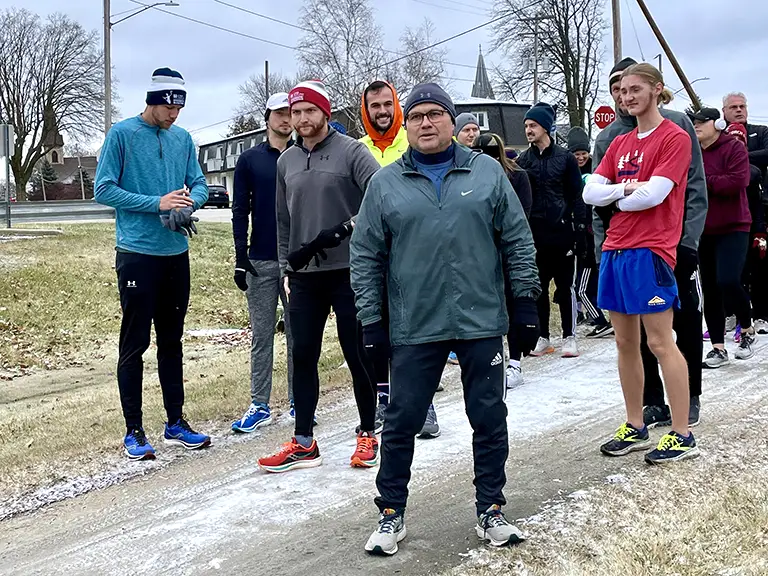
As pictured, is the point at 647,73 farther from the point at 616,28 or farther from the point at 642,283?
the point at 616,28

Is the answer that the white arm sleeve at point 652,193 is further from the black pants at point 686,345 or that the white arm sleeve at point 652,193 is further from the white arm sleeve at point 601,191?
the black pants at point 686,345

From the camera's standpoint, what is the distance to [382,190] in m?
4.06

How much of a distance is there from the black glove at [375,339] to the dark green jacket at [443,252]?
0.11 ft

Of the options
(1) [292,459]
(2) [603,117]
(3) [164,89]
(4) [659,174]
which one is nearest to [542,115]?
(4) [659,174]

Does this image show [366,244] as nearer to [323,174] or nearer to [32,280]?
[323,174]

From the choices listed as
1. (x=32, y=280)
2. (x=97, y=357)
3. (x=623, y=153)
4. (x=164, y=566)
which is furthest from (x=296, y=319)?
(x=32, y=280)

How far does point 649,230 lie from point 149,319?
3.17m

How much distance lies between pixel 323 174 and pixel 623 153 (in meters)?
1.75

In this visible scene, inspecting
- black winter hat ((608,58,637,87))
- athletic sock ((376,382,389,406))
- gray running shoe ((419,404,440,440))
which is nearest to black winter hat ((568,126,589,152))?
black winter hat ((608,58,637,87))

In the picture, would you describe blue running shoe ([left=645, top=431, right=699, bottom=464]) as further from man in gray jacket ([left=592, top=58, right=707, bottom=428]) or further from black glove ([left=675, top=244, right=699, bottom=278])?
black glove ([left=675, top=244, right=699, bottom=278])

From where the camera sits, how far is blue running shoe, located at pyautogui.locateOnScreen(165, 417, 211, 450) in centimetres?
593

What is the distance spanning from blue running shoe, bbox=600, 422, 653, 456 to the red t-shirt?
3.38 ft

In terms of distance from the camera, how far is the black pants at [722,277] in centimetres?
731

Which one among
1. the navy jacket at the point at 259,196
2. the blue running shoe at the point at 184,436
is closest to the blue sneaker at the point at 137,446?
the blue running shoe at the point at 184,436
